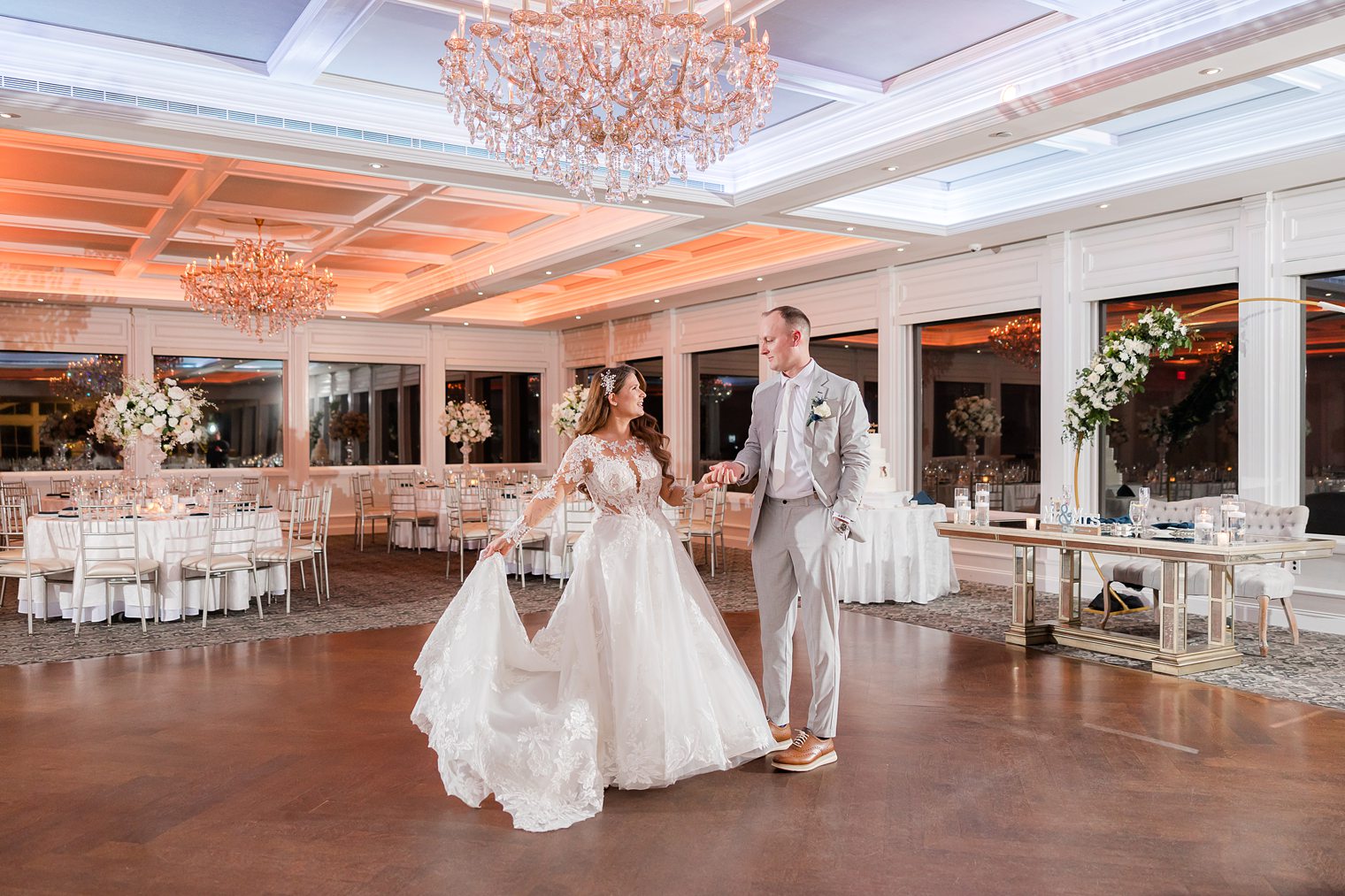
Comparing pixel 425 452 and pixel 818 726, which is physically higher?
pixel 425 452

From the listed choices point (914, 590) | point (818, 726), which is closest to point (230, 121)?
point (818, 726)

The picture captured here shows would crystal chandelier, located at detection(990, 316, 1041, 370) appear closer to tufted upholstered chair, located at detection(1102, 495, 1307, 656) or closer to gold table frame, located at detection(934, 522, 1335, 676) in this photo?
tufted upholstered chair, located at detection(1102, 495, 1307, 656)

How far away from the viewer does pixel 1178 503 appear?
7.77 m

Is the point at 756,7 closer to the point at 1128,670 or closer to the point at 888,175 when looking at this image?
the point at 888,175

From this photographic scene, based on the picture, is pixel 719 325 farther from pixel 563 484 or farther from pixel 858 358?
pixel 563 484

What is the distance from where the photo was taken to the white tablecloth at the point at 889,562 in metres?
8.81

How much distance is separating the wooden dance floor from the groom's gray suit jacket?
113 centimetres

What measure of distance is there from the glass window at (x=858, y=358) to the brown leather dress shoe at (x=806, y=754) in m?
7.48

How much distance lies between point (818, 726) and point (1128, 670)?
2849mm

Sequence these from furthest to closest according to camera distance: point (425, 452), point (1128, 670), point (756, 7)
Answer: point (425, 452), point (1128, 670), point (756, 7)

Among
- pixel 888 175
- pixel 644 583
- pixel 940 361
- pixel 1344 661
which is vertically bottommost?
pixel 1344 661

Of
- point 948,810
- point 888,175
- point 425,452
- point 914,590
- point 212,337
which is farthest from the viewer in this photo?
point 425,452

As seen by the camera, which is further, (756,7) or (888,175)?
(888,175)

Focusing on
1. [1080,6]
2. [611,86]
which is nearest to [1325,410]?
[1080,6]
